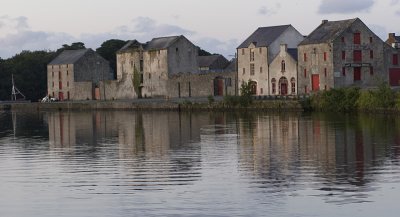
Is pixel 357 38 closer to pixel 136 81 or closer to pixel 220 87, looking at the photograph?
pixel 220 87

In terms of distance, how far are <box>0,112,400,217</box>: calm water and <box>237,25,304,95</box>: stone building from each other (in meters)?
35.1

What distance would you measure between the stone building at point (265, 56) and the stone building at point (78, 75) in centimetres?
2481

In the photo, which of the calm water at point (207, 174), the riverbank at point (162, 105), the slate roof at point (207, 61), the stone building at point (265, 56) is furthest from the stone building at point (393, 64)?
the slate roof at point (207, 61)

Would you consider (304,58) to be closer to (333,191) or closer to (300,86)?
(300,86)

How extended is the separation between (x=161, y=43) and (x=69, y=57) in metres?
17.3

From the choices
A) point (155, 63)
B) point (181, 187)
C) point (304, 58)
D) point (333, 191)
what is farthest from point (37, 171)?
point (155, 63)

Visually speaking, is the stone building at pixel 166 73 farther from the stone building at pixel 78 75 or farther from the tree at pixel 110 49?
the tree at pixel 110 49

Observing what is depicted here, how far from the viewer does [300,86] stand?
75.8m

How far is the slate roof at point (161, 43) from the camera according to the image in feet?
300

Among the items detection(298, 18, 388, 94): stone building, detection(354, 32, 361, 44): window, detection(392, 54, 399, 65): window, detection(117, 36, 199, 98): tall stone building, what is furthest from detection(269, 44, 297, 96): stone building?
detection(117, 36, 199, 98): tall stone building

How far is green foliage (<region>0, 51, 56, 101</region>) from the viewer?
115 m

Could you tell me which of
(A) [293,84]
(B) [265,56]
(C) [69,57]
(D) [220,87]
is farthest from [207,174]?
(C) [69,57]

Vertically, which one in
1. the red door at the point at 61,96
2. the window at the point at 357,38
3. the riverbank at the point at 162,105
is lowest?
the riverbank at the point at 162,105

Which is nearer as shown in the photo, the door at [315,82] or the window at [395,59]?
the door at [315,82]
